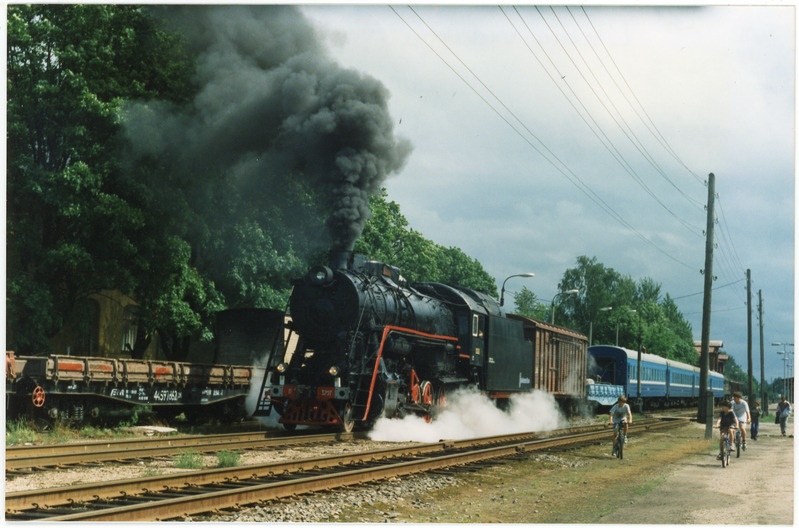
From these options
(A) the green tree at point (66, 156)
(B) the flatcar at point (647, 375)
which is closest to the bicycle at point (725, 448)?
(A) the green tree at point (66, 156)

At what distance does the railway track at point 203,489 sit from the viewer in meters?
8.27

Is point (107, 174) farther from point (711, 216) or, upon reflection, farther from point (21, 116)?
point (711, 216)

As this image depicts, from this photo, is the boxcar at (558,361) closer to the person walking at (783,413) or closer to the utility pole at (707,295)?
the utility pole at (707,295)

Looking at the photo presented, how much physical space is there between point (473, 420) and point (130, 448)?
1017 centimetres

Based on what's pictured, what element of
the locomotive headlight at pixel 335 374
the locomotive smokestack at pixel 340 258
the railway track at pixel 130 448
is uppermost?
the locomotive smokestack at pixel 340 258

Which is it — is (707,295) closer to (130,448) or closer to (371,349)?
(371,349)

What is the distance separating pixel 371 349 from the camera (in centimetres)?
1761

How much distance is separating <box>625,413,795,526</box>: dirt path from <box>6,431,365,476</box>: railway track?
22.4ft

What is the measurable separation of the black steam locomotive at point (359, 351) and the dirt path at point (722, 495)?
602 cm

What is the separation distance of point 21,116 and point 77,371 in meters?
7.00

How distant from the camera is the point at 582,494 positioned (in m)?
12.0

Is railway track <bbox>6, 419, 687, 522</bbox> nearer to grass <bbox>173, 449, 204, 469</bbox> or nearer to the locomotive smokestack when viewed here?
grass <bbox>173, 449, 204, 469</bbox>

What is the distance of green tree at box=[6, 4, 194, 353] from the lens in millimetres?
20156

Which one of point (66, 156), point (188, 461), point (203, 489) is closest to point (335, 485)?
point (203, 489)
